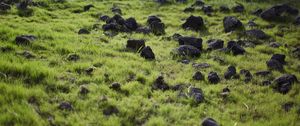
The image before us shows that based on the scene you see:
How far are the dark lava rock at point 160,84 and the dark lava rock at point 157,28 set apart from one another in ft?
21.6

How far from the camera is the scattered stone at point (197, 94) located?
9844mm

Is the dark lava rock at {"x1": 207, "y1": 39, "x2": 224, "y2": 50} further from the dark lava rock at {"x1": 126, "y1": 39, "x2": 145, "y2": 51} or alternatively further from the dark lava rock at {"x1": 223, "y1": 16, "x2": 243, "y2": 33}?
the dark lava rock at {"x1": 223, "y1": 16, "x2": 243, "y2": 33}

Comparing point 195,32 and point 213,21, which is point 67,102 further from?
point 213,21

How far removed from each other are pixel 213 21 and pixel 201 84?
9400 millimetres

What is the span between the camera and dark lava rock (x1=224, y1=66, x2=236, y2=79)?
A: 11.9 meters

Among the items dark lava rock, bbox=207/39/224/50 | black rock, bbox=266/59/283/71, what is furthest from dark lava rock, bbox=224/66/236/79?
dark lava rock, bbox=207/39/224/50

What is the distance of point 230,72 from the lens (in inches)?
472

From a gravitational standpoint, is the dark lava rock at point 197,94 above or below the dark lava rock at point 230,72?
above

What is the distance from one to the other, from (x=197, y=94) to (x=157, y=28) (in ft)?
26.6

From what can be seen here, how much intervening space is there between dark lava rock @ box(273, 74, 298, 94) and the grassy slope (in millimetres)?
194

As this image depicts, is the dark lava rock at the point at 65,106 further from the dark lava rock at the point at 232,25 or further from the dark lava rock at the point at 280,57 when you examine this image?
the dark lava rock at the point at 232,25

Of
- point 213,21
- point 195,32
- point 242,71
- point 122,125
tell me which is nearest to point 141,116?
point 122,125

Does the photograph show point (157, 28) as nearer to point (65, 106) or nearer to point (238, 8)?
point (238, 8)

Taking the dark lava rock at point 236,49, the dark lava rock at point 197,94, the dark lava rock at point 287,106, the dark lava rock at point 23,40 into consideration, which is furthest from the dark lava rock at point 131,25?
the dark lava rock at point 287,106
